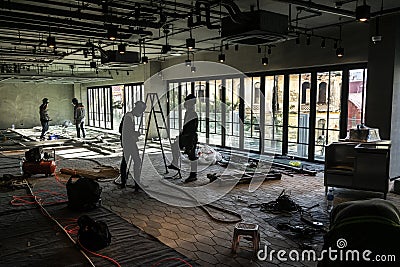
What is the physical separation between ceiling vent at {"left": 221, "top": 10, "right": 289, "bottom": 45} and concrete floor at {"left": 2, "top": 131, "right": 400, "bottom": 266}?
8.63ft

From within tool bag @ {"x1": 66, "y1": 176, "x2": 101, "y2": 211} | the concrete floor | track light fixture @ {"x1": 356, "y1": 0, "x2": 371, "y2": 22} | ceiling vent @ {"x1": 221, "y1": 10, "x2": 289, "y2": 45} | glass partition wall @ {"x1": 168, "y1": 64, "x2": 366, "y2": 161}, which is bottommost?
the concrete floor

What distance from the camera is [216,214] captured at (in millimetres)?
5195

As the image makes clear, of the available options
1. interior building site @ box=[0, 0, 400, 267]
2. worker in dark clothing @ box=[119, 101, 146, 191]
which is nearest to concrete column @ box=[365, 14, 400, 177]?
interior building site @ box=[0, 0, 400, 267]

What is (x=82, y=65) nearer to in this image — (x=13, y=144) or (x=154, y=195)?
(x=13, y=144)

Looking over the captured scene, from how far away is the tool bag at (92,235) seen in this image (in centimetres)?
395

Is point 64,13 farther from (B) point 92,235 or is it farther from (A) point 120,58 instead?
(B) point 92,235

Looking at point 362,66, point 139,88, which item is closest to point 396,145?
point 362,66

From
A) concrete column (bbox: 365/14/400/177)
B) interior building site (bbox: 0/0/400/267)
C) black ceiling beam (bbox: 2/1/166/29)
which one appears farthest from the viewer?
concrete column (bbox: 365/14/400/177)

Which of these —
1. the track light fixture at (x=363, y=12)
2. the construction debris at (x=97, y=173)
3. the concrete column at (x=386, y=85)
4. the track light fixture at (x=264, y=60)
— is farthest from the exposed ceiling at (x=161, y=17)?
the construction debris at (x=97, y=173)

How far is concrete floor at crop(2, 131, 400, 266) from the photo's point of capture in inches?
155

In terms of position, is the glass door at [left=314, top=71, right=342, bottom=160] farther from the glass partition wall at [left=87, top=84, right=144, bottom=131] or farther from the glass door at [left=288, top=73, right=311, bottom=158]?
the glass partition wall at [left=87, top=84, right=144, bottom=131]

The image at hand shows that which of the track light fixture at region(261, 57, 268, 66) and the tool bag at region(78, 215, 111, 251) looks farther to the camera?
the track light fixture at region(261, 57, 268, 66)

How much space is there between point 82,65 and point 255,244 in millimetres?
14076

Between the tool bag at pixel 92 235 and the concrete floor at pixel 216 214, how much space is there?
700 mm
